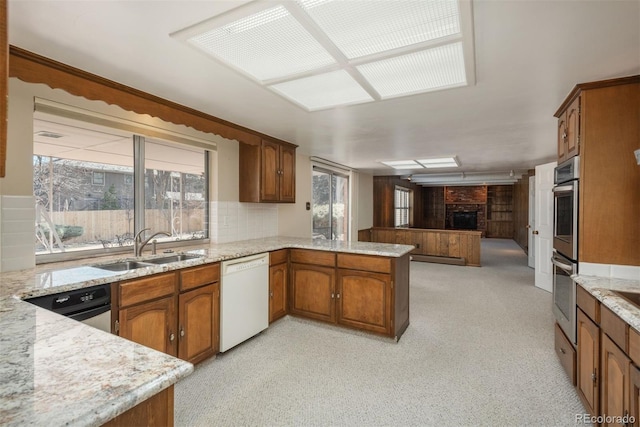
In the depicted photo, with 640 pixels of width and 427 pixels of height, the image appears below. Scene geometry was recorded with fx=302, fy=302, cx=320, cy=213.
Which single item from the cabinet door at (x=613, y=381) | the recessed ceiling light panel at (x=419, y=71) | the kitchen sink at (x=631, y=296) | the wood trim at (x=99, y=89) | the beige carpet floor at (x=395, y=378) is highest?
the recessed ceiling light panel at (x=419, y=71)

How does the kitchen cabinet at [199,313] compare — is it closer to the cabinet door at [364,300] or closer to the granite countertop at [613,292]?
the cabinet door at [364,300]

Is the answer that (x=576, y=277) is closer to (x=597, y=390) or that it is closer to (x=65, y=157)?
(x=597, y=390)

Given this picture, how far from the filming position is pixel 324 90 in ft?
7.51

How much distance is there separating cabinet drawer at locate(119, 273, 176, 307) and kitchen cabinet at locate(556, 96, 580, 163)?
3.10m

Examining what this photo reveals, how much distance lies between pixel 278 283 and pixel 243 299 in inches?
22.9

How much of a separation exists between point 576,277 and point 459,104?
5.12 ft

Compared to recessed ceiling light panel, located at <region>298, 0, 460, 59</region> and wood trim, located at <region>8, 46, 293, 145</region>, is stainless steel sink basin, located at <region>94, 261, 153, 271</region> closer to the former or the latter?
wood trim, located at <region>8, 46, 293, 145</region>

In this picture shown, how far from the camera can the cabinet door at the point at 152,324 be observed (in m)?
1.99

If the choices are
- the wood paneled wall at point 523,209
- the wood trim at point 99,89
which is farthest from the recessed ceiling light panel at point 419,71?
the wood paneled wall at point 523,209

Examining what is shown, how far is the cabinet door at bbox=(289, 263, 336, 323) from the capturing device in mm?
3270

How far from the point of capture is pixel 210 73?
2.03 meters

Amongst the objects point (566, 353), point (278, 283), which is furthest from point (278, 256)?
point (566, 353)

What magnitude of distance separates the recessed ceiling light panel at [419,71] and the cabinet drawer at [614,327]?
158cm

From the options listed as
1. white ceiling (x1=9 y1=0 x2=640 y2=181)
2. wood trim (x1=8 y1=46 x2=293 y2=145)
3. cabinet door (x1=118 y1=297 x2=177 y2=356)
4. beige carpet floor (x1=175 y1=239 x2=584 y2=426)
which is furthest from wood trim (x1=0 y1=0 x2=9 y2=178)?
beige carpet floor (x1=175 y1=239 x2=584 y2=426)
